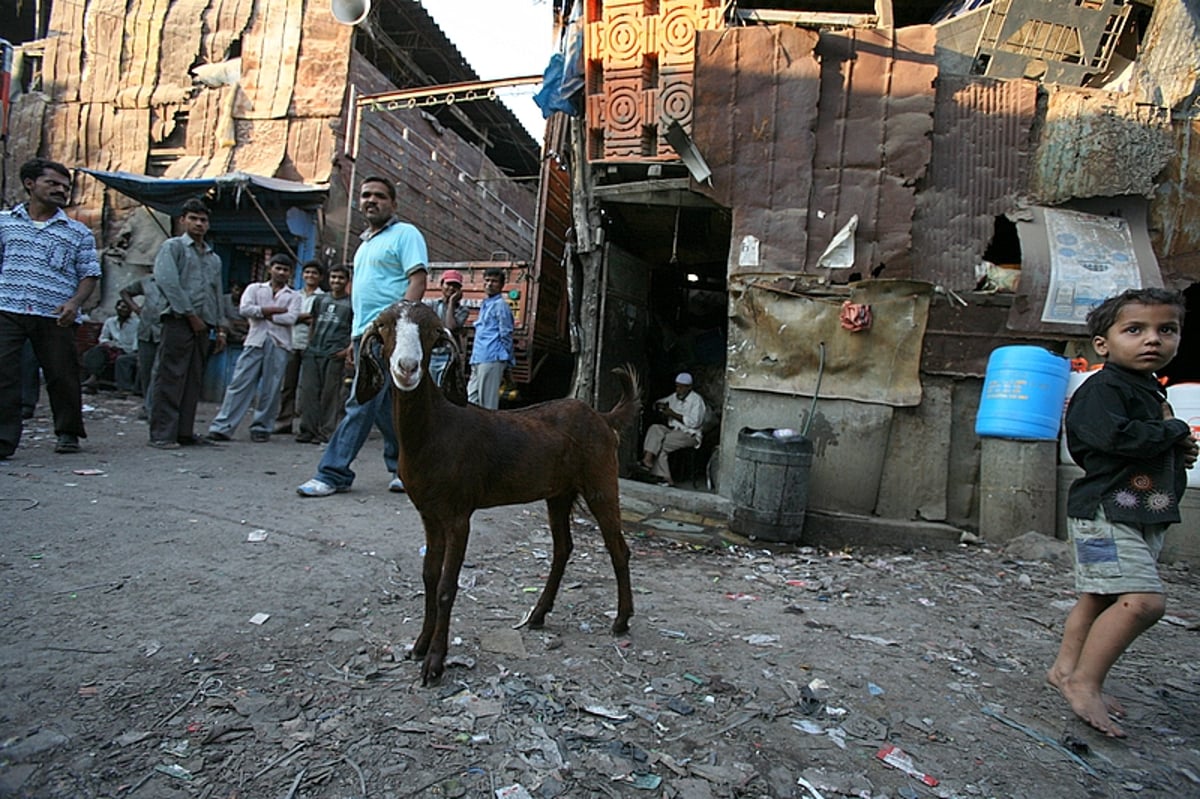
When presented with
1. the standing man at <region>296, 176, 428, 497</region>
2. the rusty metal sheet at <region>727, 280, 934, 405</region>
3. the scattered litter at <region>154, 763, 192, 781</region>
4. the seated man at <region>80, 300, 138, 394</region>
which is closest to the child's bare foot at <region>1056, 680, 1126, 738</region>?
the scattered litter at <region>154, 763, 192, 781</region>

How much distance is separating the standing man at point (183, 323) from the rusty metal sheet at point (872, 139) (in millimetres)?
5842

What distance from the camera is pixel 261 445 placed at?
262 inches

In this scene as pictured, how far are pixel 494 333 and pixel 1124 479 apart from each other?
6208mm

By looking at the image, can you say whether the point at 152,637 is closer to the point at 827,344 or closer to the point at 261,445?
the point at 261,445

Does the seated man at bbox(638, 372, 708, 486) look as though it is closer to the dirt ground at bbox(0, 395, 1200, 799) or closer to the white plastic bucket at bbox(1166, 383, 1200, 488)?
the dirt ground at bbox(0, 395, 1200, 799)

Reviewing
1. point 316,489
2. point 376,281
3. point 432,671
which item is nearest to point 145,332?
point 316,489

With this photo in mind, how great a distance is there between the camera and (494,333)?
7.49m

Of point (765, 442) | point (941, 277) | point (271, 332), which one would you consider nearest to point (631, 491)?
point (765, 442)

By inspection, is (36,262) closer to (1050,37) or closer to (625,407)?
(625,407)

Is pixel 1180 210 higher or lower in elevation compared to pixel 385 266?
higher

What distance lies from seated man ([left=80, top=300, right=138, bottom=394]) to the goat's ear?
10.2 meters

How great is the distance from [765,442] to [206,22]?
1311 centimetres

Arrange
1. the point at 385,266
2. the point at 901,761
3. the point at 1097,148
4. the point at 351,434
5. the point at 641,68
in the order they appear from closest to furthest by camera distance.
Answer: the point at 901,761
the point at 385,266
the point at 351,434
the point at 1097,148
the point at 641,68

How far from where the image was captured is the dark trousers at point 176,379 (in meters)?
5.71
